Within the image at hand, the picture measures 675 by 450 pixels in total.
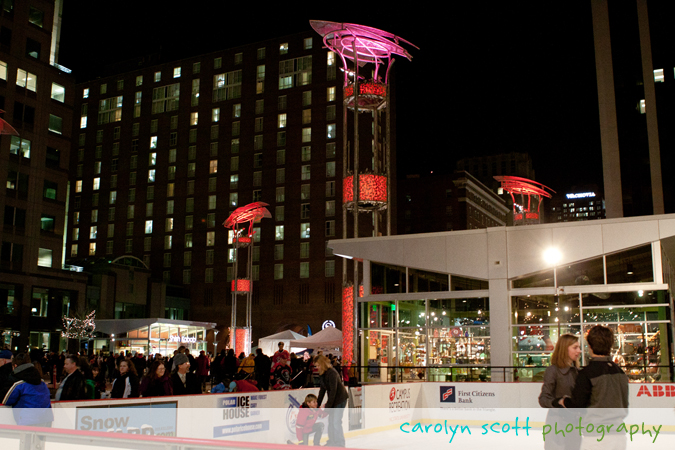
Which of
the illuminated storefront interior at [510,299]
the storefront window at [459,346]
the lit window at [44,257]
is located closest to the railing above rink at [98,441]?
the illuminated storefront interior at [510,299]

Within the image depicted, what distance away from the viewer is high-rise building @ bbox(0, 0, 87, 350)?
5044cm

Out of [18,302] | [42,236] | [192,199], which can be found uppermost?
[192,199]

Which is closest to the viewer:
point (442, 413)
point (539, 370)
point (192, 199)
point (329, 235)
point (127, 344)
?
point (442, 413)

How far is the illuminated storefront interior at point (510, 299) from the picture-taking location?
20.1 m

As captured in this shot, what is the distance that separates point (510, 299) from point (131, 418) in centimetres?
1494

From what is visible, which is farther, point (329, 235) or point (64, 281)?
point (329, 235)

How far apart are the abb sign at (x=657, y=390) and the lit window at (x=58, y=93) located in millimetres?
52782

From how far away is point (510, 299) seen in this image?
21828 millimetres

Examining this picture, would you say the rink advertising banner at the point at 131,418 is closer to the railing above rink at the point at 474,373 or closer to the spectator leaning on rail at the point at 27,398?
the spectator leaning on rail at the point at 27,398

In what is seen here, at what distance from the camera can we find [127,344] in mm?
53562

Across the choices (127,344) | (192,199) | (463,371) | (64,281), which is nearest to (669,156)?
(463,371)

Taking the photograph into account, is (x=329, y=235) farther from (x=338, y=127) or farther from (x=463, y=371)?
(x=463, y=371)

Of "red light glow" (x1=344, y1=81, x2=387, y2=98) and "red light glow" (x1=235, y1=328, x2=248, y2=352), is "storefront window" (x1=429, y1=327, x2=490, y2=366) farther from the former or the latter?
"red light glow" (x1=235, y1=328, x2=248, y2=352)

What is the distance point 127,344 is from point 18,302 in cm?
878
